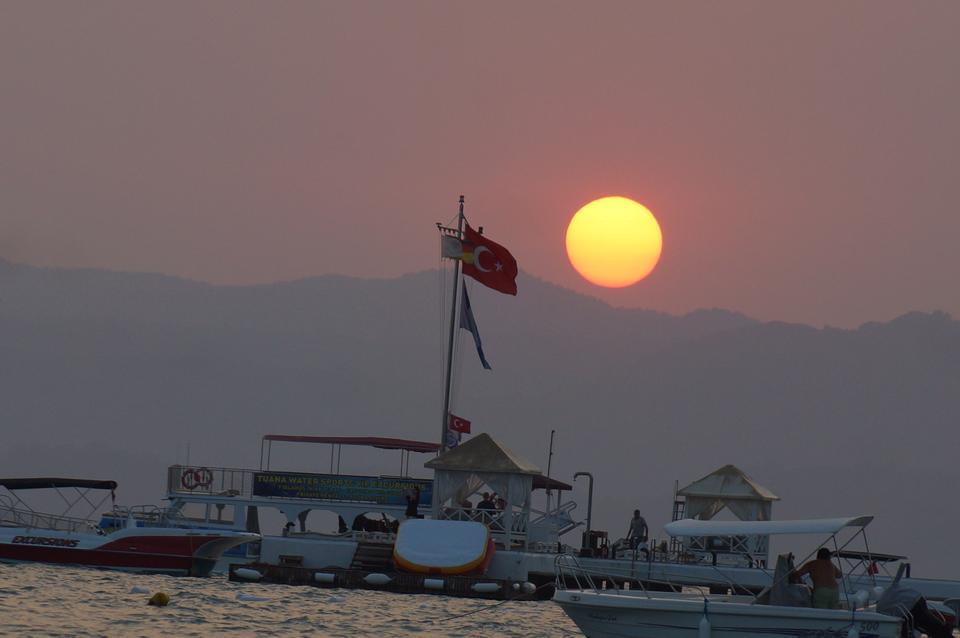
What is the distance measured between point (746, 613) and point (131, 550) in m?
29.3

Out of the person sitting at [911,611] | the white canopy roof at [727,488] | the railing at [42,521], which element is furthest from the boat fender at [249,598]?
the white canopy roof at [727,488]

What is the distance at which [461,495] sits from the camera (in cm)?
6244

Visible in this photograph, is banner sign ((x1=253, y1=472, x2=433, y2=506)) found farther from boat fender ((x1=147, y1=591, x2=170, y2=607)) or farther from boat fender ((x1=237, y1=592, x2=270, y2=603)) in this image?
boat fender ((x1=147, y1=591, x2=170, y2=607))

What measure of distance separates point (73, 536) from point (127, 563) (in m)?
2.38

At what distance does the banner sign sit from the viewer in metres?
65.2

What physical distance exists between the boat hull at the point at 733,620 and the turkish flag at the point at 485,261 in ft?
99.9

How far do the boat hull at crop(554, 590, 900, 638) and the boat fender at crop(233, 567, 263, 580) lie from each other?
67.2 feet

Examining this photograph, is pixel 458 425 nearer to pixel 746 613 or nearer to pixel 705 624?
pixel 705 624

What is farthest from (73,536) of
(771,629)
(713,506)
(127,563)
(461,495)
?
(771,629)

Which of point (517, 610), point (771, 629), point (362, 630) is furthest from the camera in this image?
point (517, 610)

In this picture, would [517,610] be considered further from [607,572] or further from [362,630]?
[362,630]

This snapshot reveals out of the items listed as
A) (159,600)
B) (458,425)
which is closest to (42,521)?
(458,425)

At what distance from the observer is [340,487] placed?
66.6 meters

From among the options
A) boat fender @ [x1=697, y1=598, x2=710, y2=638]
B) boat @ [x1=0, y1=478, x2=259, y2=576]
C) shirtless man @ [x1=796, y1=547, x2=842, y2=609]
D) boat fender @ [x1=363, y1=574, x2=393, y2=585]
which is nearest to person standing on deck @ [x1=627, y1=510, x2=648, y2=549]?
boat fender @ [x1=363, y1=574, x2=393, y2=585]
